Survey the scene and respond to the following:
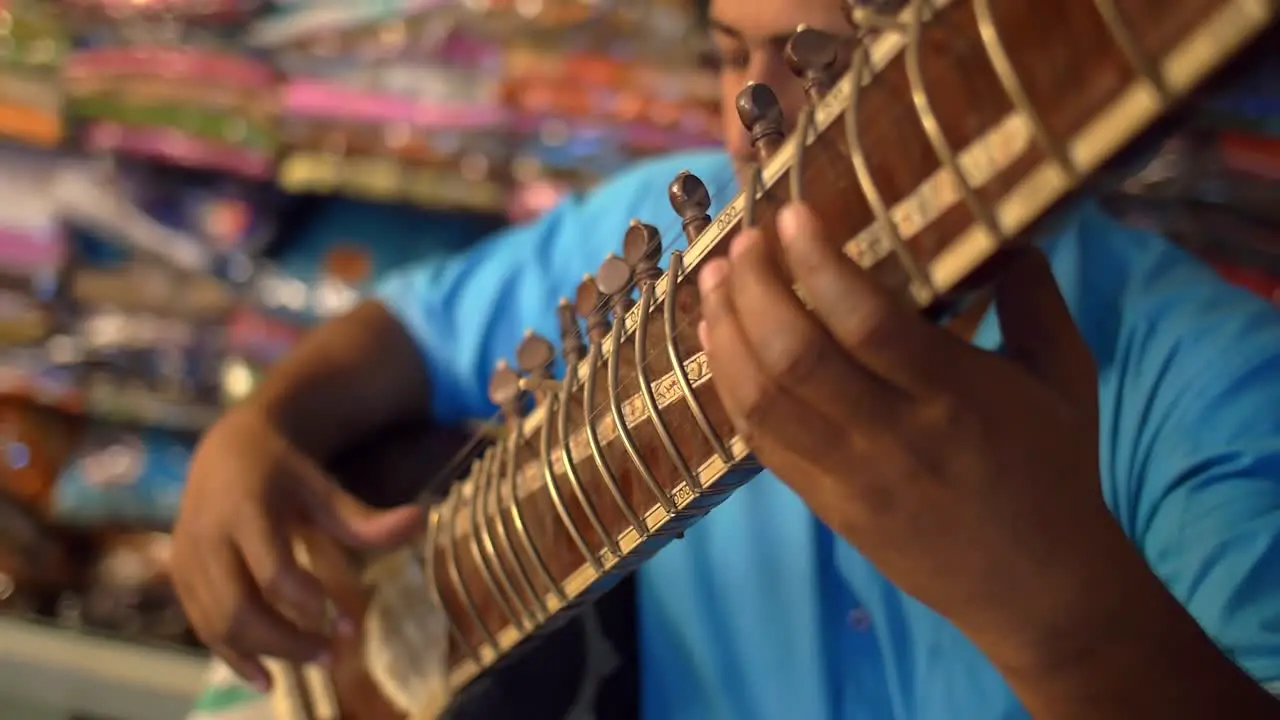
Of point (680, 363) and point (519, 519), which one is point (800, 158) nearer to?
point (680, 363)

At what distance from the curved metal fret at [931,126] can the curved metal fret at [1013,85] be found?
0.06 feet

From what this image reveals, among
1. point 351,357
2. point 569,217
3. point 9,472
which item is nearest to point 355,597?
point 351,357

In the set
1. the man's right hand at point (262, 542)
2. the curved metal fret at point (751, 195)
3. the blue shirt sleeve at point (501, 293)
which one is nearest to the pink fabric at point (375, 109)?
the blue shirt sleeve at point (501, 293)

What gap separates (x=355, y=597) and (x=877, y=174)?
0.52 metres

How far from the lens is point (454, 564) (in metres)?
0.57

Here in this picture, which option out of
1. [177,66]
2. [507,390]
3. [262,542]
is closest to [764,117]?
[507,390]

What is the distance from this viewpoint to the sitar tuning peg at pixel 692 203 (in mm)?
355

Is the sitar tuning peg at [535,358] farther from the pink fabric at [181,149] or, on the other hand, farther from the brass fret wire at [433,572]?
the pink fabric at [181,149]

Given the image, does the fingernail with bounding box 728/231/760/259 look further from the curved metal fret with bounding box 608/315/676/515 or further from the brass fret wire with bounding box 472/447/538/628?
the brass fret wire with bounding box 472/447/538/628

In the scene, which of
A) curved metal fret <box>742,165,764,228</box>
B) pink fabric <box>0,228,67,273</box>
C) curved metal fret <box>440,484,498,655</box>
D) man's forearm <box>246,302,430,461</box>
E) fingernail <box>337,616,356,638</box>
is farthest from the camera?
pink fabric <box>0,228,67,273</box>

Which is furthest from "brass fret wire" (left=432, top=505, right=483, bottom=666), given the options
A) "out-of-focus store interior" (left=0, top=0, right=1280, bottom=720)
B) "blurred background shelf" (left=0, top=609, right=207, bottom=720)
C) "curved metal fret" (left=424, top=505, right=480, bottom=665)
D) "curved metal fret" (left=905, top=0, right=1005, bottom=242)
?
"blurred background shelf" (left=0, top=609, right=207, bottom=720)

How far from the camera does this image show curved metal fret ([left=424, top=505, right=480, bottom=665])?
0.58 metres

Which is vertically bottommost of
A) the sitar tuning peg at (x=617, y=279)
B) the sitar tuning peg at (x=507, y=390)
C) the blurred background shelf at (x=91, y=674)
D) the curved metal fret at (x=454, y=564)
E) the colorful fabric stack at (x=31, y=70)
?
the blurred background shelf at (x=91, y=674)

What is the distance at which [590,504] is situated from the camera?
43cm
